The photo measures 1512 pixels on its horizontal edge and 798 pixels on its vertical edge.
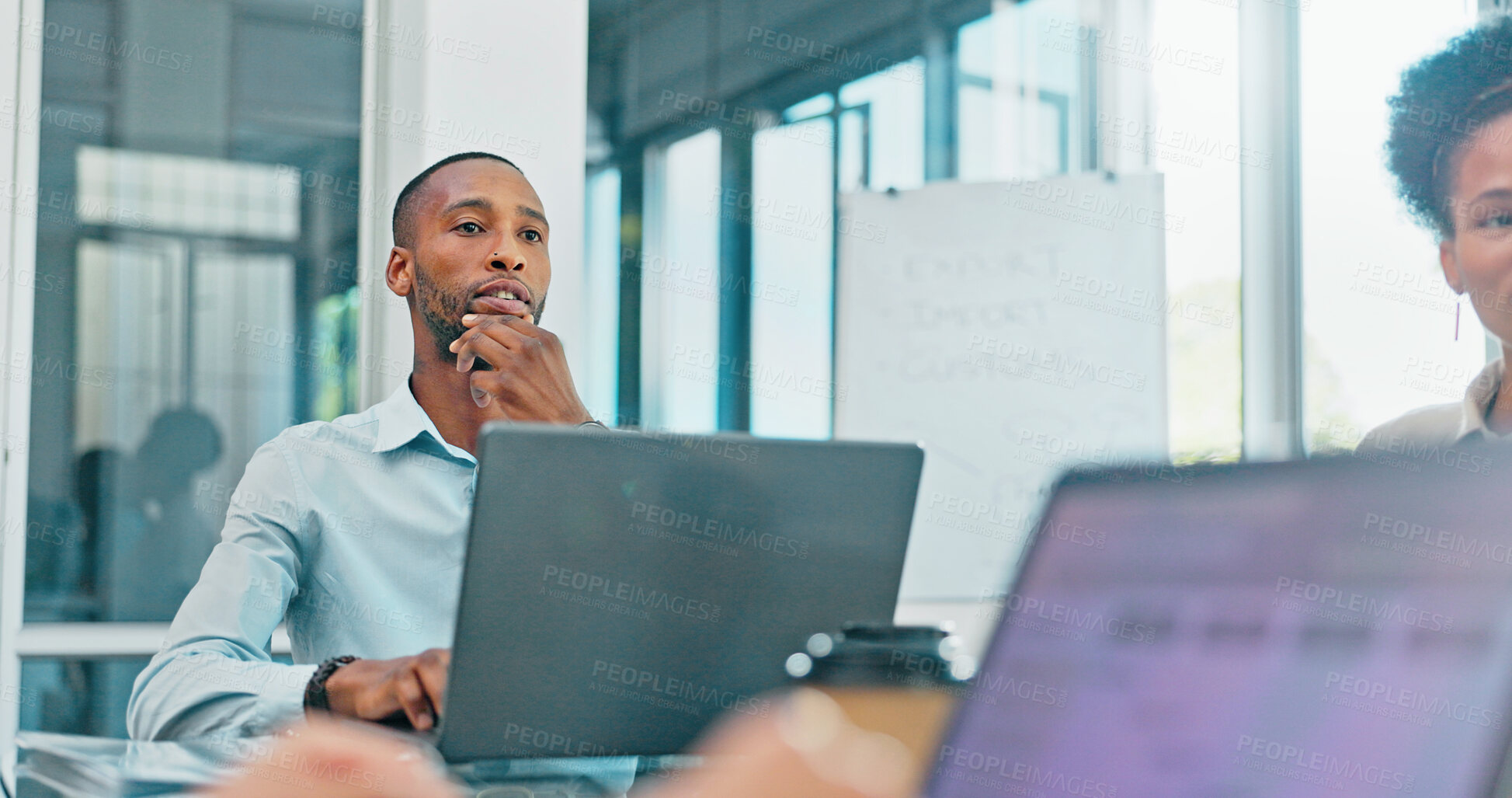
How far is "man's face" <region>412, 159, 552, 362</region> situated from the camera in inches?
75.8

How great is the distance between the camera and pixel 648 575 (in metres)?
0.93

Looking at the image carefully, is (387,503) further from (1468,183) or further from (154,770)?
(1468,183)

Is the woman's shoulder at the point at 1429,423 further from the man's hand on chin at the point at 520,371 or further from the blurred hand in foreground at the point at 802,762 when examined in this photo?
the blurred hand in foreground at the point at 802,762

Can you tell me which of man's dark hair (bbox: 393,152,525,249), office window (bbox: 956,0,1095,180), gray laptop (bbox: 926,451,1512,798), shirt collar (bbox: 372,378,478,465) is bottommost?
gray laptop (bbox: 926,451,1512,798)

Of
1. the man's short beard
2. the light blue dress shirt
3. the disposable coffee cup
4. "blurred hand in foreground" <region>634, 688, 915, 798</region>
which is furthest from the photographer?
the man's short beard

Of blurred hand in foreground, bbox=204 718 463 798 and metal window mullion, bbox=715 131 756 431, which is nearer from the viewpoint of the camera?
blurred hand in foreground, bbox=204 718 463 798

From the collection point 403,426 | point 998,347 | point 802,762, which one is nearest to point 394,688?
point 403,426

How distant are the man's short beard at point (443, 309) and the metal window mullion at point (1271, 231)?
6.48 ft

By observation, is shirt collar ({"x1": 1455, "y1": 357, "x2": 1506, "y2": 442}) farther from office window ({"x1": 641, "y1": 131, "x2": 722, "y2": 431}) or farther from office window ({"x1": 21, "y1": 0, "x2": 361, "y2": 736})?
office window ({"x1": 641, "y1": 131, "x2": 722, "y2": 431})

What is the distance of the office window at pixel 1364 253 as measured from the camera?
2611 mm

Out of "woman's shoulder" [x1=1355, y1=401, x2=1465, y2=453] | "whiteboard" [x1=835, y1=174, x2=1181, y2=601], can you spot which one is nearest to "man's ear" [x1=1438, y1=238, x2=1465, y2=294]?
"woman's shoulder" [x1=1355, y1=401, x2=1465, y2=453]

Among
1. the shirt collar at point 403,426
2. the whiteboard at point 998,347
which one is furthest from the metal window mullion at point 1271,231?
the shirt collar at point 403,426

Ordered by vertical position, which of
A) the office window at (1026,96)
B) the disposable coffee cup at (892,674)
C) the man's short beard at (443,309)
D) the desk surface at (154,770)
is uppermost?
the office window at (1026,96)

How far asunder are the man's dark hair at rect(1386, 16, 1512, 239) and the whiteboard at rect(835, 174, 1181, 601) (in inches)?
32.1
